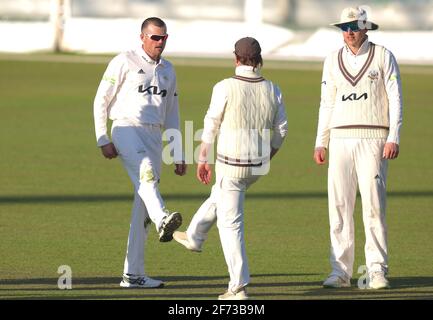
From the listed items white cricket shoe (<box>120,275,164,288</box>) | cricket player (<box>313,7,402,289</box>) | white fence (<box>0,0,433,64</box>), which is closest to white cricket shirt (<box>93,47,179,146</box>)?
white cricket shoe (<box>120,275,164,288</box>)

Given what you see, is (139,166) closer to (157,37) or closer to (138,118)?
(138,118)

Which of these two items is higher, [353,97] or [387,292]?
[353,97]

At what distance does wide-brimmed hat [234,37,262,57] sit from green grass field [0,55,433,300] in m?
1.95

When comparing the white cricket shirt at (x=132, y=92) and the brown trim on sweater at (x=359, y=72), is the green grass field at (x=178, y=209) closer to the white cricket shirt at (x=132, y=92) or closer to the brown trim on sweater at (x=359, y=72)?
the white cricket shirt at (x=132, y=92)

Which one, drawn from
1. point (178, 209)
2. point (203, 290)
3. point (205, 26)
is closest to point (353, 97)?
point (203, 290)

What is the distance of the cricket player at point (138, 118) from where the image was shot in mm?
10656

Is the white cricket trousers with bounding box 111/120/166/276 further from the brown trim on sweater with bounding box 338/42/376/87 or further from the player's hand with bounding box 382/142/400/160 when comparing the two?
the player's hand with bounding box 382/142/400/160

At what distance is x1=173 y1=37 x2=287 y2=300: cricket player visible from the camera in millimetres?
9797

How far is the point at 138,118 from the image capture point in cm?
1069

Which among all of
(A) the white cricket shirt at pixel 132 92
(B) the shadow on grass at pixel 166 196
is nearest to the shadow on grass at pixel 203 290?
(A) the white cricket shirt at pixel 132 92

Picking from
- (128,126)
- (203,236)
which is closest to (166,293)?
(203,236)

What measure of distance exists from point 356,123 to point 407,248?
8.68 feet

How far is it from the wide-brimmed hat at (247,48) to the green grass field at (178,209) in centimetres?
195

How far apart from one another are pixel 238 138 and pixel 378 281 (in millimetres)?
1819
